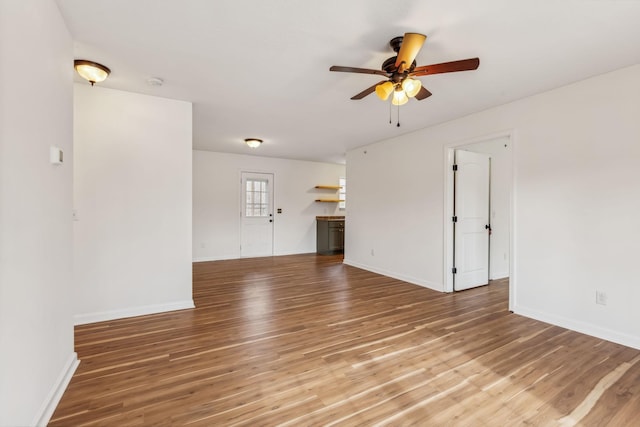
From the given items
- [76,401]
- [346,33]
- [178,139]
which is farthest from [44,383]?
[346,33]

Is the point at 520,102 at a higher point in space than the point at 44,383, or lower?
higher

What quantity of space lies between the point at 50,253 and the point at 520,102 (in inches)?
179

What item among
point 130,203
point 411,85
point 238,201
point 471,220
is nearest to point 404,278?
point 471,220

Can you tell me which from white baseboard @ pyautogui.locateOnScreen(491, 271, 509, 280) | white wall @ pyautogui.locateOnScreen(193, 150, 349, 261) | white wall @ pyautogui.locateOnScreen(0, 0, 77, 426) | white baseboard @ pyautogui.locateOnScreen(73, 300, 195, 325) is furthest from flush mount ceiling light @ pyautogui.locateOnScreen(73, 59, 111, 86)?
white baseboard @ pyautogui.locateOnScreen(491, 271, 509, 280)

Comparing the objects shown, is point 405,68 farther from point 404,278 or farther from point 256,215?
point 256,215

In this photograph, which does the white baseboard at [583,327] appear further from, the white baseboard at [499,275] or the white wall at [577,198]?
the white baseboard at [499,275]

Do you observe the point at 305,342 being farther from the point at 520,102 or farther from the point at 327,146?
the point at 327,146

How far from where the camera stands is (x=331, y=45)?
227 cm

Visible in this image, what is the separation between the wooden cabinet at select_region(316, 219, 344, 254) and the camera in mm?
7668

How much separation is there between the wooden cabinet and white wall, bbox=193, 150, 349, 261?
0.97ft

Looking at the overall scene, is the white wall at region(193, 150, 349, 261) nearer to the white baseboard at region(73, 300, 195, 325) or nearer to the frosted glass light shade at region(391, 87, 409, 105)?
the white baseboard at region(73, 300, 195, 325)

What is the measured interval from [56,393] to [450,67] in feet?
11.3

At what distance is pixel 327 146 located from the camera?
19.8ft

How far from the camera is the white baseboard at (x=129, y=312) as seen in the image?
3030 mm
